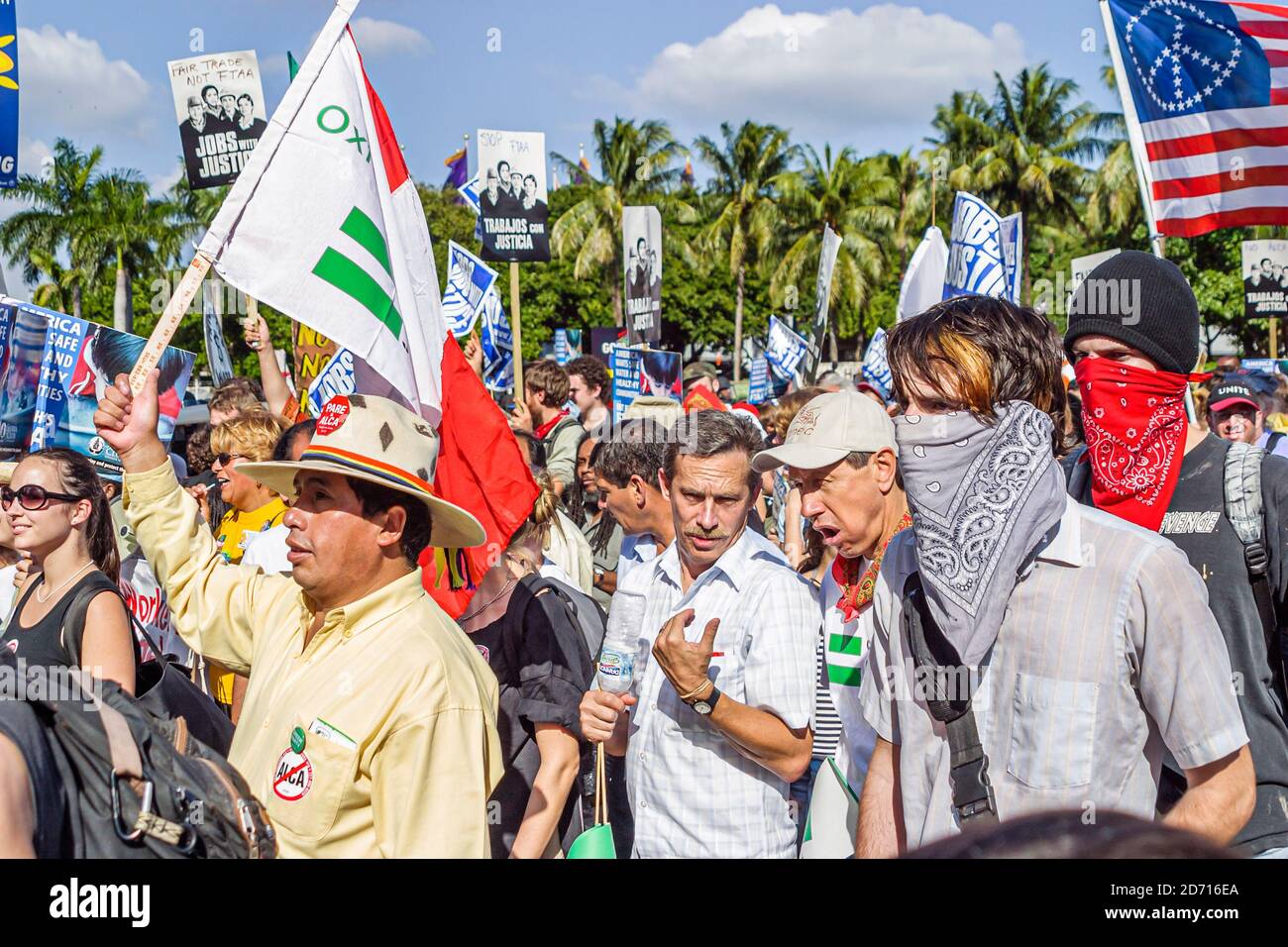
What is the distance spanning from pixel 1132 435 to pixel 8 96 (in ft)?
18.0

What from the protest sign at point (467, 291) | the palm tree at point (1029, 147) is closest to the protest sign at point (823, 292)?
the protest sign at point (467, 291)

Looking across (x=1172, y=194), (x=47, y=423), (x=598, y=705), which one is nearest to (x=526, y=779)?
(x=598, y=705)

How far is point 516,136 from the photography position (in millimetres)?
11281

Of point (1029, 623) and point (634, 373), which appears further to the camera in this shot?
point (634, 373)

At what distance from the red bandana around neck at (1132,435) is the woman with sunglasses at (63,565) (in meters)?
2.69

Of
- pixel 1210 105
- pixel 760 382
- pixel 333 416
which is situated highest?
pixel 1210 105

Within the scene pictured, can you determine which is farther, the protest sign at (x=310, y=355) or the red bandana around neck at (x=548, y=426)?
the red bandana around neck at (x=548, y=426)

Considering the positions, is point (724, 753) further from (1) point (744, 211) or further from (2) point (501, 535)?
(1) point (744, 211)

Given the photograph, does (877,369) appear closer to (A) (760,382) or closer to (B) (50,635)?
(A) (760,382)

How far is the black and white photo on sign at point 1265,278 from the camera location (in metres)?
16.8

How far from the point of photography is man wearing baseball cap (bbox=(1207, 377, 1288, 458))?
6.91 metres

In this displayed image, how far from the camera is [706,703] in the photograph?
2.89m

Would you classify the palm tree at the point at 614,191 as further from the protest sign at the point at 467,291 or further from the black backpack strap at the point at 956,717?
the black backpack strap at the point at 956,717

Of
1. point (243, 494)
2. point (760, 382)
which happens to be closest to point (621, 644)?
point (243, 494)
